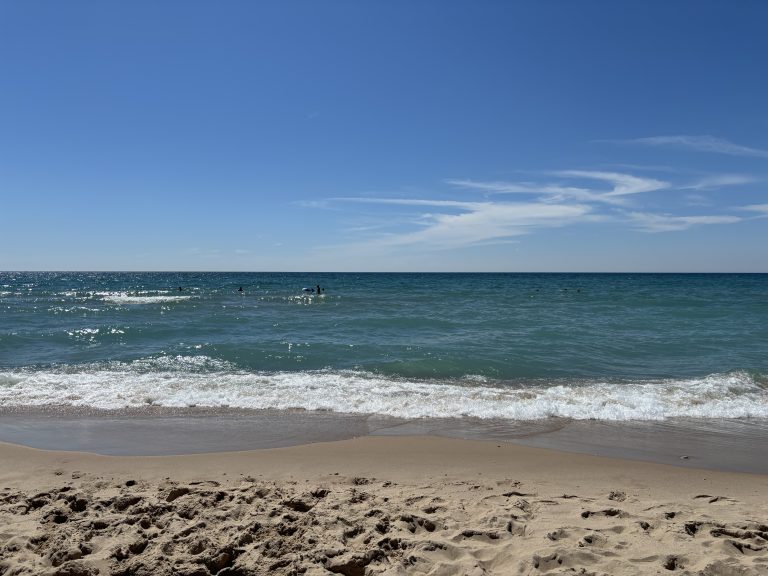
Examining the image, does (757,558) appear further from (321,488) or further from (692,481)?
(321,488)

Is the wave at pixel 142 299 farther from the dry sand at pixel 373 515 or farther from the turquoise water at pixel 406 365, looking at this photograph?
the dry sand at pixel 373 515

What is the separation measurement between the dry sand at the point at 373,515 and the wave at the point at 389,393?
219 cm

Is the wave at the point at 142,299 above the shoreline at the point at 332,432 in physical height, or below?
above

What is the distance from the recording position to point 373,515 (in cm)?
406

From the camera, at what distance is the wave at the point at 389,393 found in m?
7.98

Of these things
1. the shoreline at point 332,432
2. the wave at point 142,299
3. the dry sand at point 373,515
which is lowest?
the shoreline at point 332,432

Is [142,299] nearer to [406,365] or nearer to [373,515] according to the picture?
[406,365]

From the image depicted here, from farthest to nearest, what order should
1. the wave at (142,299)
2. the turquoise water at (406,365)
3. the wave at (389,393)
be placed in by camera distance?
the wave at (142,299) < the turquoise water at (406,365) < the wave at (389,393)


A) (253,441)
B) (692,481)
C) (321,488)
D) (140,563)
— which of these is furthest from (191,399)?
(692,481)

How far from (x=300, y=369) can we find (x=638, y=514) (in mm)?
8380

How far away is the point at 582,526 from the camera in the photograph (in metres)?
3.91

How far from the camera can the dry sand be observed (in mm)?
3387

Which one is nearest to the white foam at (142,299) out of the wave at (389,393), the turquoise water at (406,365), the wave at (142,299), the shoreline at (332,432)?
the wave at (142,299)

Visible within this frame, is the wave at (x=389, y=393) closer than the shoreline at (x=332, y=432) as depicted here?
No
